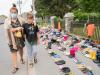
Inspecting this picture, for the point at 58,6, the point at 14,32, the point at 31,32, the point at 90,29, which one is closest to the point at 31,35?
the point at 31,32

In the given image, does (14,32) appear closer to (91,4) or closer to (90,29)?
(90,29)

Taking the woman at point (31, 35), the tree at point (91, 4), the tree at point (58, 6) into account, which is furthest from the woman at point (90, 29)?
the tree at point (58, 6)

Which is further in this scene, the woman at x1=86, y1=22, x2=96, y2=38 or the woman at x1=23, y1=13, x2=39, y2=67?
the woman at x1=86, y1=22, x2=96, y2=38

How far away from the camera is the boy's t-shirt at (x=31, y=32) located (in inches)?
446

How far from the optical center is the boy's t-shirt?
11.3 metres

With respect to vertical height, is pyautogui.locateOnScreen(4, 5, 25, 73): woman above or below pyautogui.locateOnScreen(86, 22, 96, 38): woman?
above

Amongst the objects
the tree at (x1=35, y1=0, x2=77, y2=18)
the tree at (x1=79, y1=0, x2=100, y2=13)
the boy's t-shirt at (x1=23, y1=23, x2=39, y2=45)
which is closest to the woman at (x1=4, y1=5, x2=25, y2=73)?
the boy's t-shirt at (x1=23, y1=23, x2=39, y2=45)

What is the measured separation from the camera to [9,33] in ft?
35.9

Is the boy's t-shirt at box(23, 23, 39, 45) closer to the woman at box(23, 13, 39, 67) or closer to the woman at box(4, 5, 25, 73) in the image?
the woman at box(23, 13, 39, 67)

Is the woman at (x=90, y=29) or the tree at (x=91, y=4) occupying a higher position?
the tree at (x=91, y=4)

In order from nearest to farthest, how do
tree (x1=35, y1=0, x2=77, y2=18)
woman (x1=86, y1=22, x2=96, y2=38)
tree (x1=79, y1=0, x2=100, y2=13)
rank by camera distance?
woman (x1=86, y1=22, x2=96, y2=38) < tree (x1=79, y1=0, x2=100, y2=13) < tree (x1=35, y1=0, x2=77, y2=18)

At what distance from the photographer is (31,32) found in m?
11.4

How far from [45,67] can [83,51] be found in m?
3.95

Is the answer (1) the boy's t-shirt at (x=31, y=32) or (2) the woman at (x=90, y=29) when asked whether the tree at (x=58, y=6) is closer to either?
(2) the woman at (x=90, y=29)
